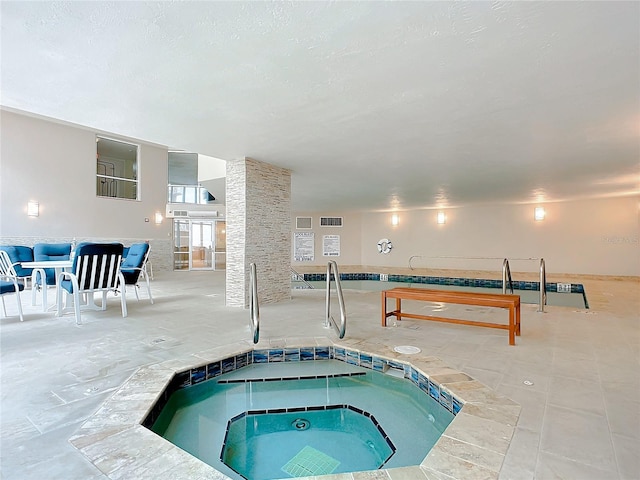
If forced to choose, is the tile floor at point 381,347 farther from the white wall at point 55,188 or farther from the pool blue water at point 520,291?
the white wall at point 55,188

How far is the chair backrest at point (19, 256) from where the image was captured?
678 cm

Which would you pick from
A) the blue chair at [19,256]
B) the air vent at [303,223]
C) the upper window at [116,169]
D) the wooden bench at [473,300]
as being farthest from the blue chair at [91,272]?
the air vent at [303,223]

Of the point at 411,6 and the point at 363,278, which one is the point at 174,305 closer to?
the point at 411,6

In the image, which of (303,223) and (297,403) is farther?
(303,223)

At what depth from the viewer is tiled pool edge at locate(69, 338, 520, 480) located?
1.57 metres

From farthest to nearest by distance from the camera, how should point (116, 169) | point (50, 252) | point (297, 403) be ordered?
1. point (116, 169)
2. point (50, 252)
3. point (297, 403)

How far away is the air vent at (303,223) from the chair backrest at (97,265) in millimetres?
9963

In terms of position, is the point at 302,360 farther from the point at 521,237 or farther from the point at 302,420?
the point at 521,237

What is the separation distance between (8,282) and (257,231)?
3.32 meters

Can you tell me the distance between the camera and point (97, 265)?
4.57 meters

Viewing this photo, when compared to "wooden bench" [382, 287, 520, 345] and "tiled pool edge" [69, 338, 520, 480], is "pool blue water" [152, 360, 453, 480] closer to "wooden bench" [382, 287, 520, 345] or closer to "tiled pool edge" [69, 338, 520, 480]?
"tiled pool edge" [69, 338, 520, 480]

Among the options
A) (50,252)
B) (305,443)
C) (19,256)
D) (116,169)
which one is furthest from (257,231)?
(116,169)

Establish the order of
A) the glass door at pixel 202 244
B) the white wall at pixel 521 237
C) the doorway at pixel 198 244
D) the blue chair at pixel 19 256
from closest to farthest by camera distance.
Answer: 1. the blue chair at pixel 19 256
2. the white wall at pixel 521 237
3. the doorway at pixel 198 244
4. the glass door at pixel 202 244

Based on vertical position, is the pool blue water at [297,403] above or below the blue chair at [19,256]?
below
